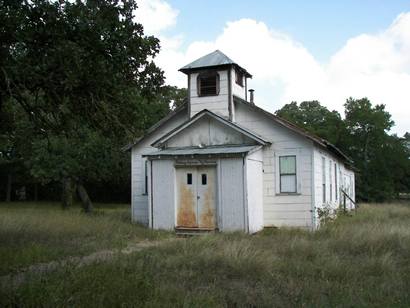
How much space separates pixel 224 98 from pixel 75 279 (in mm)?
12347

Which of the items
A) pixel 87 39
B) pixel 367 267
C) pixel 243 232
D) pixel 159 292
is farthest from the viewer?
pixel 243 232

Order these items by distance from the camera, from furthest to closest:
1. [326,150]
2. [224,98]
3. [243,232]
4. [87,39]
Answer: [326,150] → [224,98] → [243,232] → [87,39]

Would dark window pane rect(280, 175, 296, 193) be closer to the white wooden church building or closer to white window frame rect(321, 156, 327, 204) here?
the white wooden church building

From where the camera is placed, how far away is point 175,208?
17172mm

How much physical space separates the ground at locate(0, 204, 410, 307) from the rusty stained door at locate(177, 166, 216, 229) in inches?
83.4

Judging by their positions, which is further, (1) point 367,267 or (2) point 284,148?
(2) point 284,148

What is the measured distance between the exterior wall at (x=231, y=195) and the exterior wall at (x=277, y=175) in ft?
6.80

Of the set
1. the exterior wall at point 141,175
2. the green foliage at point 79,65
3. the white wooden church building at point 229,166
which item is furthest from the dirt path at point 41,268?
the exterior wall at point 141,175

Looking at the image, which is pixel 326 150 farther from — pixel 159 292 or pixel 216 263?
pixel 159 292

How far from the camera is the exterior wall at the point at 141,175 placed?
811 inches

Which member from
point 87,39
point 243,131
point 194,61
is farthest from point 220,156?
point 87,39

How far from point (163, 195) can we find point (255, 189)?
11.1 feet

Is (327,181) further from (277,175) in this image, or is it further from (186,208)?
(186,208)

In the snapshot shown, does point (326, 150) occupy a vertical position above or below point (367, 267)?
above
